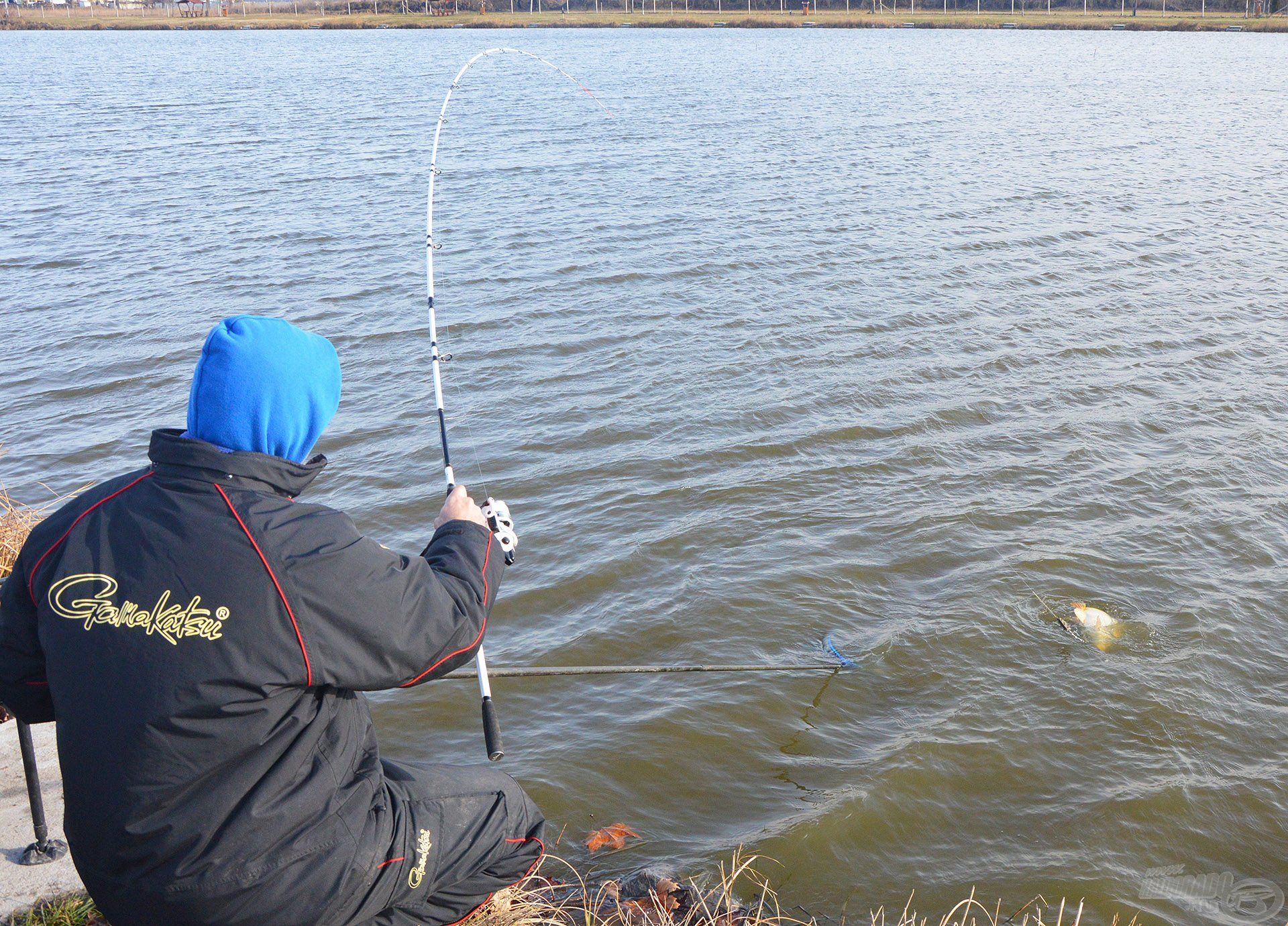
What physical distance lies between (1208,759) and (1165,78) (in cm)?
3251

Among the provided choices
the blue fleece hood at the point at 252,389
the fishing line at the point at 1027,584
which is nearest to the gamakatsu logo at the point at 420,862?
the blue fleece hood at the point at 252,389

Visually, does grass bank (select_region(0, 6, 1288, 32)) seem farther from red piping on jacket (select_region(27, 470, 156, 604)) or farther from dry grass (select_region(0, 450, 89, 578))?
red piping on jacket (select_region(27, 470, 156, 604))

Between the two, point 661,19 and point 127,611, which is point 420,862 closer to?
point 127,611

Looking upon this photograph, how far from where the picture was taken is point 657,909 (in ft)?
11.9

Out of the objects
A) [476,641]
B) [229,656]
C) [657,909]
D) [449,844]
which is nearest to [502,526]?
[476,641]

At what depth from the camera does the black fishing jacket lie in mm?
1974

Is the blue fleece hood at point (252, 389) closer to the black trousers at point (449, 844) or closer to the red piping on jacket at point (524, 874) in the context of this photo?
the black trousers at point (449, 844)

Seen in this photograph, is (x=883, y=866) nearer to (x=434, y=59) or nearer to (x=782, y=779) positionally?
(x=782, y=779)

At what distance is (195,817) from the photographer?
2.02 metres

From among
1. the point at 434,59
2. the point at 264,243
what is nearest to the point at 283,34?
the point at 434,59

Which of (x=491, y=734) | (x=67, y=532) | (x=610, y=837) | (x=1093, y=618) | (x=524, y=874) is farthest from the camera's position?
(x=1093, y=618)

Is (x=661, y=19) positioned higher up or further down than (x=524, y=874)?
higher up

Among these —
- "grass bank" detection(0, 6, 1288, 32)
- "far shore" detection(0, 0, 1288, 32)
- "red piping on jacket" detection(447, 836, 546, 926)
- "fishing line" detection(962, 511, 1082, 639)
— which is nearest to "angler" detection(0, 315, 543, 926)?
"red piping on jacket" detection(447, 836, 546, 926)

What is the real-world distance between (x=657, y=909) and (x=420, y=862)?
1.43m
